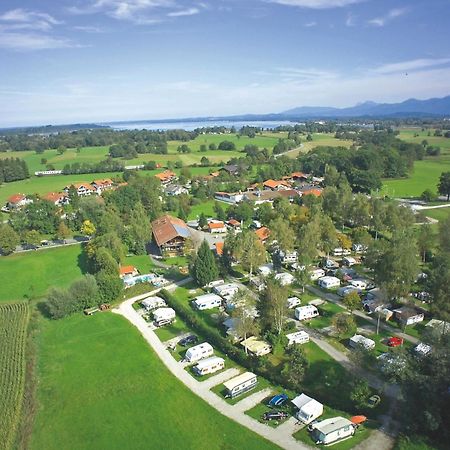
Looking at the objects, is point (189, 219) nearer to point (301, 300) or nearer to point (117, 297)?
point (117, 297)

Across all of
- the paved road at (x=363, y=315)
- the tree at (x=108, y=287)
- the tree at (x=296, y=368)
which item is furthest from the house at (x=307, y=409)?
the tree at (x=108, y=287)

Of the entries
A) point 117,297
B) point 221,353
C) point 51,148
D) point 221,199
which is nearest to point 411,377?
point 221,353

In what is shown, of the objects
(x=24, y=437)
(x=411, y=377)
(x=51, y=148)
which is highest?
(x=51, y=148)

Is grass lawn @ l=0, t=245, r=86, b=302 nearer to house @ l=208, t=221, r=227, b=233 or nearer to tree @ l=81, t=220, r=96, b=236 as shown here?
tree @ l=81, t=220, r=96, b=236

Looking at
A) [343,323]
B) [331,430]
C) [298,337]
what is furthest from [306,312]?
[331,430]

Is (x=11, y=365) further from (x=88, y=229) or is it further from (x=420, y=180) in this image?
(x=420, y=180)

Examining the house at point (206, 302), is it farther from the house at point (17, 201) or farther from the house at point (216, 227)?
the house at point (17, 201)
